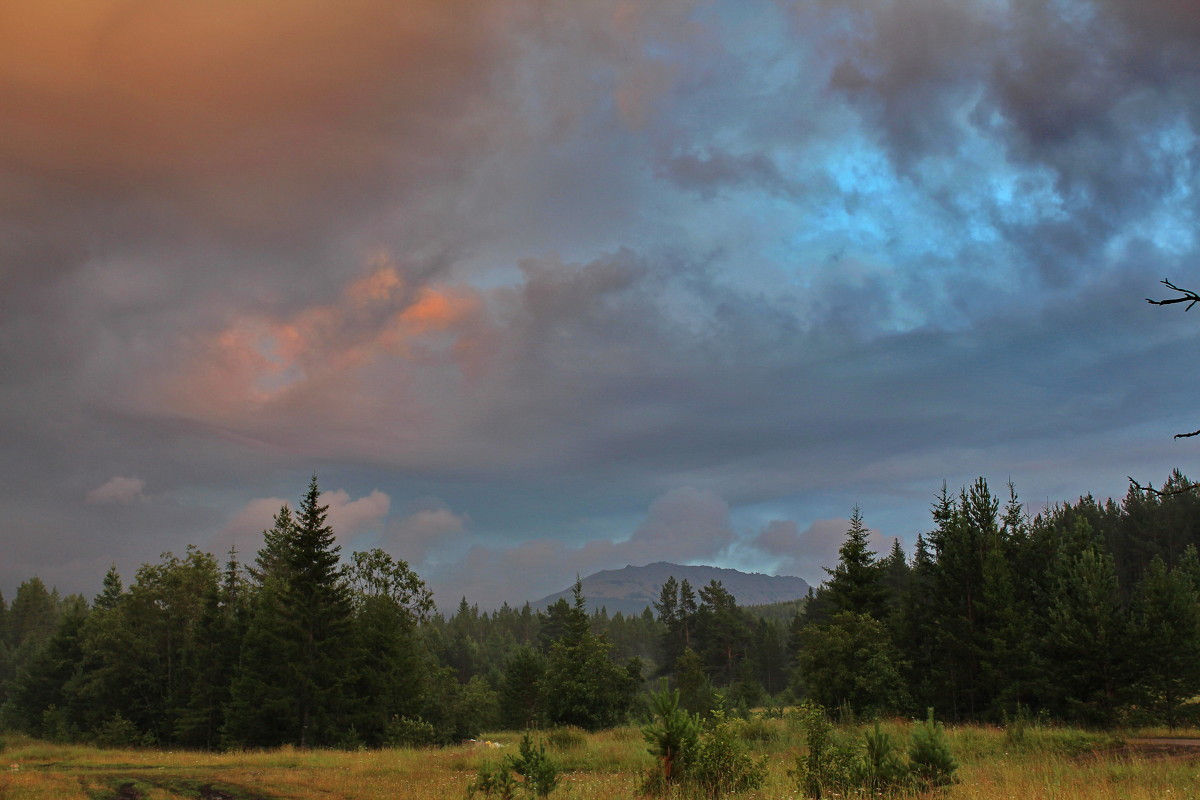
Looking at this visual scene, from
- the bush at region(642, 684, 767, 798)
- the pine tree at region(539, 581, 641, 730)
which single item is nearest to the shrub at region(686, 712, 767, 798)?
the bush at region(642, 684, 767, 798)

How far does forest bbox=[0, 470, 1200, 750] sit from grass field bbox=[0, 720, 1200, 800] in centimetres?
357

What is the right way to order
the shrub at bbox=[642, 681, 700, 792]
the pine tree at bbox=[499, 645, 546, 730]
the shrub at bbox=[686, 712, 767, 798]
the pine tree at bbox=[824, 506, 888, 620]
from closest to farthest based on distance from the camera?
the shrub at bbox=[686, 712, 767, 798] < the shrub at bbox=[642, 681, 700, 792] < the pine tree at bbox=[824, 506, 888, 620] < the pine tree at bbox=[499, 645, 546, 730]

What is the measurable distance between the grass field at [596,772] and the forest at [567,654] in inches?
141

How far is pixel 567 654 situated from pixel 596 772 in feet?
81.2

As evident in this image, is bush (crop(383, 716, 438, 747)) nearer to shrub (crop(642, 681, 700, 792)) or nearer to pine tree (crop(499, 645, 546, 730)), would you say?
pine tree (crop(499, 645, 546, 730))

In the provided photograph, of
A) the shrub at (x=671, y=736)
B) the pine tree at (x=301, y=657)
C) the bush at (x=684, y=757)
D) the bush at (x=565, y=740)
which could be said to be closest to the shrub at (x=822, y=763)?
the bush at (x=684, y=757)

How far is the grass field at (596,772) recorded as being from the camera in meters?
14.7

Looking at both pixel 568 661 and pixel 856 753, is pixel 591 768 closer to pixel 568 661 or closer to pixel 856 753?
pixel 856 753

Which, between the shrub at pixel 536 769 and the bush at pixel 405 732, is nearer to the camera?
the shrub at pixel 536 769

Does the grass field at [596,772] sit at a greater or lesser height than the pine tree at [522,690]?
greater

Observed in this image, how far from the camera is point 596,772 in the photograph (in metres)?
24.2

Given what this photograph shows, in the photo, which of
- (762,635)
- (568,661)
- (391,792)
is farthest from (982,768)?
(762,635)

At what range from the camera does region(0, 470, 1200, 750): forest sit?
3091 centimetres

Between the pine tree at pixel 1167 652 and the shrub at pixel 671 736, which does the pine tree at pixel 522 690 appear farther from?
the shrub at pixel 671 736
